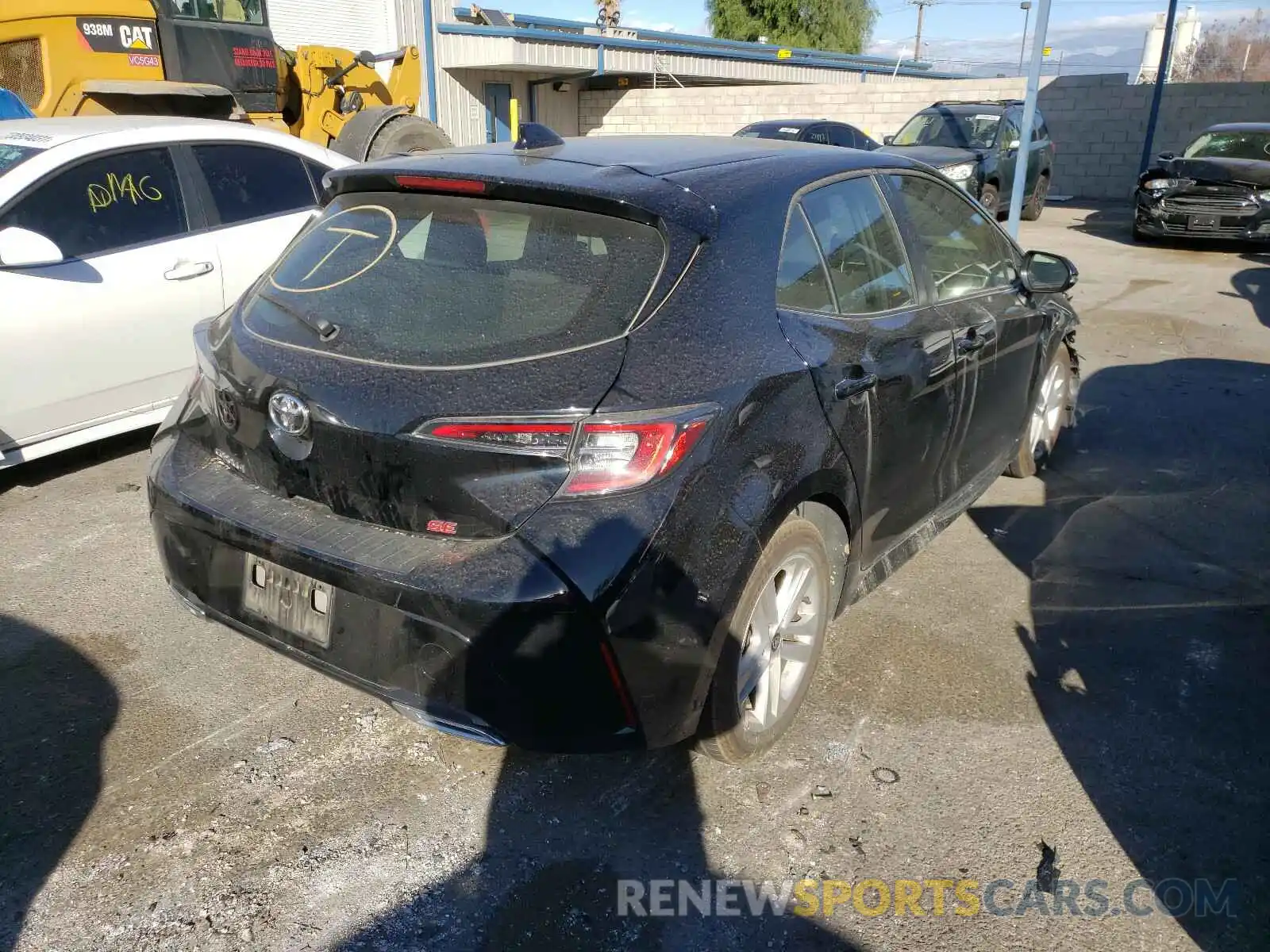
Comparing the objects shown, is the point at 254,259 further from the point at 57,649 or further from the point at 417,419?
the point at 417,419

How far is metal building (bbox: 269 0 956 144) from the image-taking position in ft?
65.6

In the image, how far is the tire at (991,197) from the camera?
583 inches

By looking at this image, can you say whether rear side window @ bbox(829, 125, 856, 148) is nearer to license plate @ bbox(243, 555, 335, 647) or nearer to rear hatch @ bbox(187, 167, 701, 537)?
rear hatch @ bbox(187, 167, 701, 537)

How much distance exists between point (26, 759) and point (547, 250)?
6.94ft

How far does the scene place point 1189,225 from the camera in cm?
1288

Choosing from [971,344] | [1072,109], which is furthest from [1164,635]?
[1072,109]

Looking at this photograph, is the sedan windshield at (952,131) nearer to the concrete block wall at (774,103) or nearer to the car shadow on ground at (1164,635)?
the concrete block wall at (774,103)

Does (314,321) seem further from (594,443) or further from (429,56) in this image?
(429,56)

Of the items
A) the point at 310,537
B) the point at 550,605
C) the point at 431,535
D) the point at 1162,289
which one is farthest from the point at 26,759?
the point at 1162,289

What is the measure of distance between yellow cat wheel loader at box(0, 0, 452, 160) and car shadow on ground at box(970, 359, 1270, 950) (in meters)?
5.95

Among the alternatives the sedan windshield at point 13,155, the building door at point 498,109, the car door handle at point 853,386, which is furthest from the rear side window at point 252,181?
the building door at point 498,109

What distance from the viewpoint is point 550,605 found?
2240 millimetres

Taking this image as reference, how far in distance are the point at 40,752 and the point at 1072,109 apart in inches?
901

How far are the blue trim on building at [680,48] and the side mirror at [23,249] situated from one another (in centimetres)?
1772
